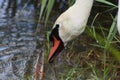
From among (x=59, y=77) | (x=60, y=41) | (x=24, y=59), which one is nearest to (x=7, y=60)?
(x=24, y=59)

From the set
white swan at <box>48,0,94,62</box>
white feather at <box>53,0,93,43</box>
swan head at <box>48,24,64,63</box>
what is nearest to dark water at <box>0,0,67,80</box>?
swan head at <box>48,24,64,63</box>

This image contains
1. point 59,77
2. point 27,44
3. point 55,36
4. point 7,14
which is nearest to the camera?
point 55,36

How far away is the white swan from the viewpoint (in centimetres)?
248

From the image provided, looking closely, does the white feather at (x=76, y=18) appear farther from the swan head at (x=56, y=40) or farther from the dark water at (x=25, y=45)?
the dark water at (x=25, y=45)

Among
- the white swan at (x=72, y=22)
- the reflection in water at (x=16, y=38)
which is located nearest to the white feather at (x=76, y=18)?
the white swan at (x=72, y=22)

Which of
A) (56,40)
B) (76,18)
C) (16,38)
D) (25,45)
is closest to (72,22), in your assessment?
(76,18)

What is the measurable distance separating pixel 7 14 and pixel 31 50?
0.81 metres

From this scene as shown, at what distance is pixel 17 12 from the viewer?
14.6 ft

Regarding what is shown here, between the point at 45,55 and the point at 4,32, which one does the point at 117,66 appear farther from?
the point at 4,32

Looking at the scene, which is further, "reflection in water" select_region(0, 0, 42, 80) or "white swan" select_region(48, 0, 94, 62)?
"reflection in water" select_region(0, 0, 42, 80)

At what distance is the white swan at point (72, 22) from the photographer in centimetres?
248

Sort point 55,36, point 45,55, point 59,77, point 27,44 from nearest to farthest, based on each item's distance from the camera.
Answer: point 55,36
point 59,77
point 45,55
point 27,44

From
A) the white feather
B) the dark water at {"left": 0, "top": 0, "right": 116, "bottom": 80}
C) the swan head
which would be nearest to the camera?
the white feather

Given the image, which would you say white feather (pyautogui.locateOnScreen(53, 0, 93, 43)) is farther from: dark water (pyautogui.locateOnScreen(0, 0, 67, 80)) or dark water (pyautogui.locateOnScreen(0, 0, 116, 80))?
dark water (pyautogui.locateOnScreen(0, 0, 67, 80))
